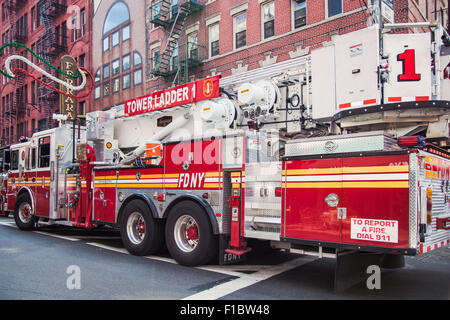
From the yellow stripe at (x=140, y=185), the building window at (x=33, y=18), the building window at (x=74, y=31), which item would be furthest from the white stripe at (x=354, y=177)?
the building window at (x=33, y=18)

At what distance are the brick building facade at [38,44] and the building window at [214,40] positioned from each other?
12259 mm

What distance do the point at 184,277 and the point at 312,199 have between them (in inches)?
93.3

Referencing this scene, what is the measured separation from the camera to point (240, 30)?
18.2m

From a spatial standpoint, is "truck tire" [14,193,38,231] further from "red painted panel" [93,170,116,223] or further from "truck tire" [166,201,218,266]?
"truck tire" [166,201,218,266]

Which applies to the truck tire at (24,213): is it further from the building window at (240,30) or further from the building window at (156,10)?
the building window at (156,10)

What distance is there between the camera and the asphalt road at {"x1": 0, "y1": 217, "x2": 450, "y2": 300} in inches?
208

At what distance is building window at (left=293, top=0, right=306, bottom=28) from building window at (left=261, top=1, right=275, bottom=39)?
1.13m

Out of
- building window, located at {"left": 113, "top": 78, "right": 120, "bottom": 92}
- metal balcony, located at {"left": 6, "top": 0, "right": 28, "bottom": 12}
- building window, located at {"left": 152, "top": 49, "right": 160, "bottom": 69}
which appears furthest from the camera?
metal balcony, located at {"left": 6, "top": 0, "right": 28, "bottom": 12}

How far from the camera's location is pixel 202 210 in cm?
645

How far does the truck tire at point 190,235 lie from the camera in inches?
251

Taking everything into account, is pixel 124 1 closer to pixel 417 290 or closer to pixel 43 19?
pixel 43 19

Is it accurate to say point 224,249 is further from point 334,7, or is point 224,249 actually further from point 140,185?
point 334,7

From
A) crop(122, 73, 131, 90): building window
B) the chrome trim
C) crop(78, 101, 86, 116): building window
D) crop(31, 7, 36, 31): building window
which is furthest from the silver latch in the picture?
crop(31, 7, 36, 31): building window
